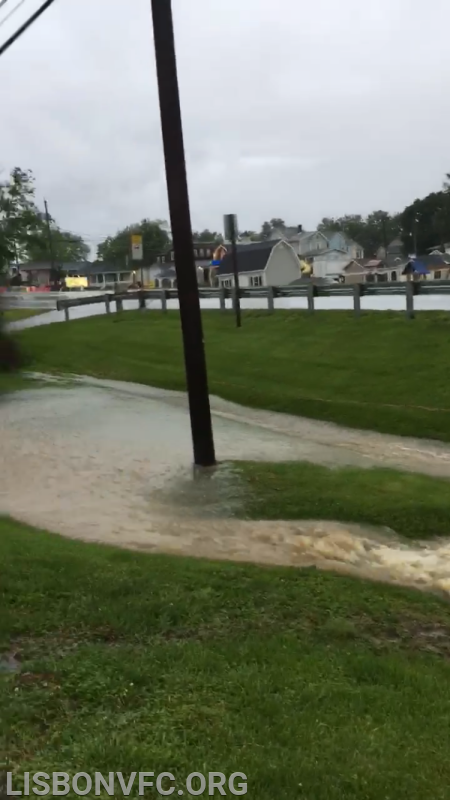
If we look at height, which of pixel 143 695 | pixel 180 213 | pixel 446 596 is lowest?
pixel 446 596

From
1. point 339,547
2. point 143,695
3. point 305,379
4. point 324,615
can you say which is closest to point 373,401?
point 305,379

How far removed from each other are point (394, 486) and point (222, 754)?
5.79m

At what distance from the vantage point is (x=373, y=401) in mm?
13555

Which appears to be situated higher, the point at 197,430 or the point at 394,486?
the point at 197,430

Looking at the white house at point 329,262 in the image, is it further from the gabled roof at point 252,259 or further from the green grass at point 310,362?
the green grass at point 310,362

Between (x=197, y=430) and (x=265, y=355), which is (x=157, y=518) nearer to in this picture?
(x=197, y=430)

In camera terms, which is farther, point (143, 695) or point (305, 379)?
point (305, 379)

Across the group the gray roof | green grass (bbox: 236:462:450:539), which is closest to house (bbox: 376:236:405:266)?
the gray roof

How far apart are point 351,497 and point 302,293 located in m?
14.2

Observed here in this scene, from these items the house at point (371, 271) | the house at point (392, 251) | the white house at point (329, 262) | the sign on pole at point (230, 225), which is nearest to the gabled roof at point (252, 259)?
the house at point (371, 271)

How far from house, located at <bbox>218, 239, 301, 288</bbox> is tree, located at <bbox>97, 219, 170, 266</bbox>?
63.8 feet

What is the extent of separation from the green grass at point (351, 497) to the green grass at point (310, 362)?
2910 millimetres

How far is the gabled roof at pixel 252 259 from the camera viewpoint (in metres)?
51.7

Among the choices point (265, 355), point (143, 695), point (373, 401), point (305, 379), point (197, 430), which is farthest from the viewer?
point (265, 355)
